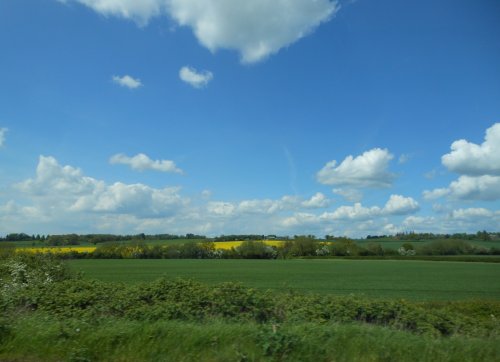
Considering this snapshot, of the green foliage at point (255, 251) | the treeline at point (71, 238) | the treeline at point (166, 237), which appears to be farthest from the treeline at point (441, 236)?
the treeline at point (71, 238)

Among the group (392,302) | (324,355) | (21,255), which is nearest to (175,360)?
(324,355)

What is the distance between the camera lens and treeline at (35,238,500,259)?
8900cm

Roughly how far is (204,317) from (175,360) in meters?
2.49

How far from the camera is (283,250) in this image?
98.1 m

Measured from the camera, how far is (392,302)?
9570mm

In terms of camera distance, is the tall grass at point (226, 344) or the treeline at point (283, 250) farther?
the treeline at point (283, 250)

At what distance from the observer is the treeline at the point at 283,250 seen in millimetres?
89000

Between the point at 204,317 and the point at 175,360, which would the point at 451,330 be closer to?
the point at 204,317

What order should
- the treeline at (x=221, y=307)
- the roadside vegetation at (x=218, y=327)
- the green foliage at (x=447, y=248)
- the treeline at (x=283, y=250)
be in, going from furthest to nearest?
the treeline at (x=283, y=250)
the green foliage at (x=447, y=248)
the treeline at (x=221, y=307)
the roadside vegetation at (x=218, y=327)

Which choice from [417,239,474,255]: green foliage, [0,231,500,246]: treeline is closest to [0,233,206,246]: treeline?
[0,231,500,246]: treeline

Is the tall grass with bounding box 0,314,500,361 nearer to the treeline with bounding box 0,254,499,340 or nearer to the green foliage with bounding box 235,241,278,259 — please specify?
the treeline with bounding box 0,254,499,340

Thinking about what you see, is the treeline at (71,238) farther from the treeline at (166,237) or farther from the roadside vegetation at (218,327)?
the roadside vegetation at (218,327)

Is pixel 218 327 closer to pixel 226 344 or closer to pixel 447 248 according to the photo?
pixel 226 344

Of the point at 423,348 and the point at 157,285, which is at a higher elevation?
the point at 157,285
